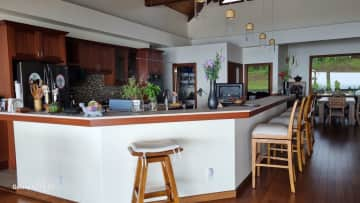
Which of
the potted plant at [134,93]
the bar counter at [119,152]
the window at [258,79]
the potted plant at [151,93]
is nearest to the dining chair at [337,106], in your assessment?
the window at [258,79]

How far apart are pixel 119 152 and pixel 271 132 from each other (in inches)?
67.6

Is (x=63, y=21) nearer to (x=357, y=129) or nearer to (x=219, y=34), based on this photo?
(x=219, y=34)

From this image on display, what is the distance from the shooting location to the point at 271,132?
3006 mm

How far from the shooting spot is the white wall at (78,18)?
4.48m

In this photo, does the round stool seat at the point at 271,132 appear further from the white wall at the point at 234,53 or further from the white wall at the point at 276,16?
the white wall at the point at 276,16

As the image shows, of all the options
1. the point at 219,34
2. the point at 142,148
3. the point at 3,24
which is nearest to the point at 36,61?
the point at 3,24

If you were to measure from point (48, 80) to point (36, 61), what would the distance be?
1.18ft

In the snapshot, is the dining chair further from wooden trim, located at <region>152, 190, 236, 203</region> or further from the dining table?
wooden trim, located at <region>152, 190, 236, 203</region>

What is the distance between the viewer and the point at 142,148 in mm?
2176

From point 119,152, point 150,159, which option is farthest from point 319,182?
point 119,152

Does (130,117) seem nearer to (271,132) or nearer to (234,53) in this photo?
(271,132)

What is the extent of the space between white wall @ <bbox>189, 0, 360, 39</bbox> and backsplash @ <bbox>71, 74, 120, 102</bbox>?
431cm

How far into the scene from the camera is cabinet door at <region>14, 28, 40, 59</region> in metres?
4.07

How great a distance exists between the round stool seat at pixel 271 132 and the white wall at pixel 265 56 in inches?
229
